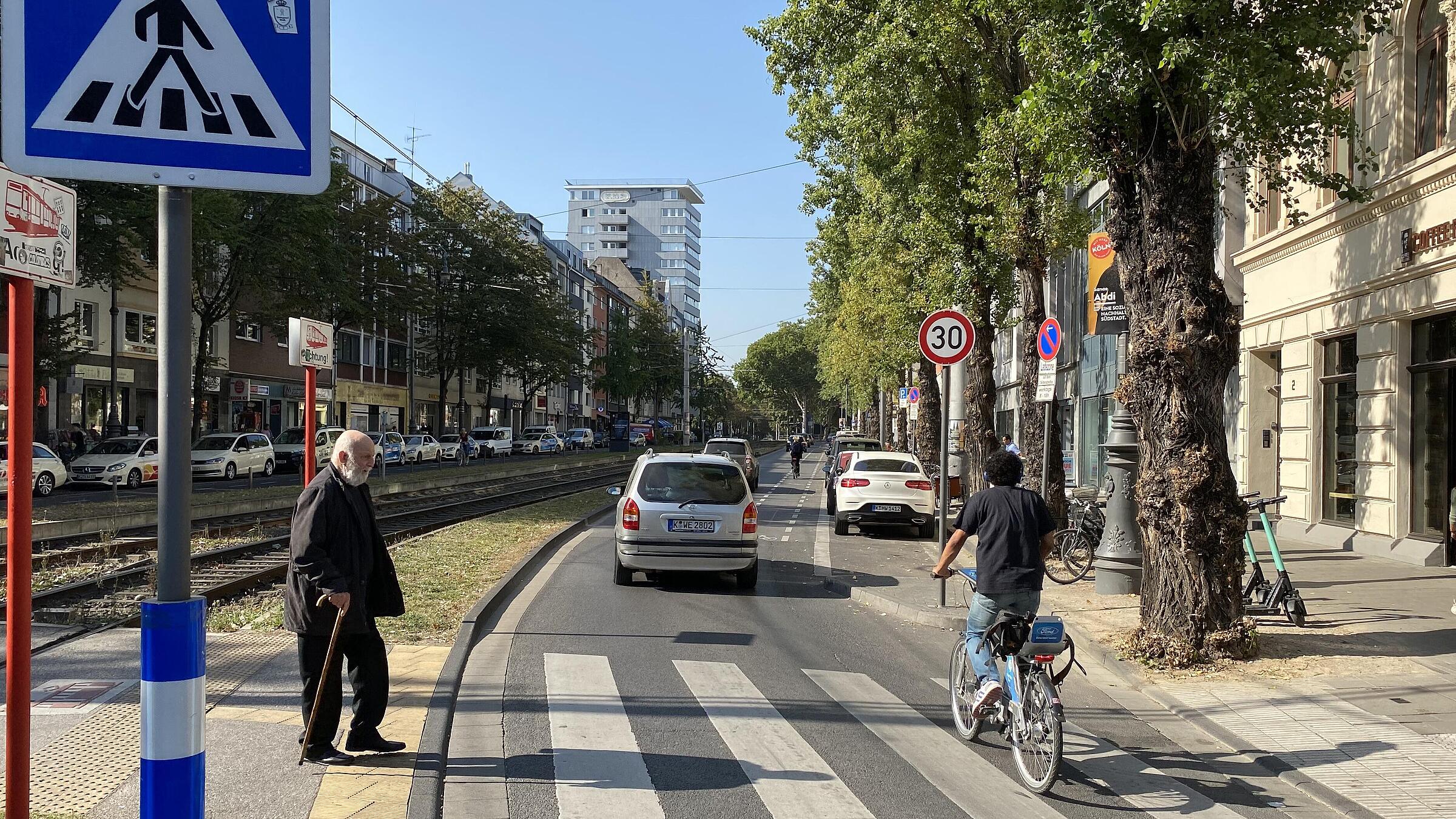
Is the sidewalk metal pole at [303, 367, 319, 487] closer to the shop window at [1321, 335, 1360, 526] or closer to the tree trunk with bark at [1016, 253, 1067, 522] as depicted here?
the tree trunk with bark at [1016, 253, 1067, 522]

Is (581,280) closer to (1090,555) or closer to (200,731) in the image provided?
(1090,555)

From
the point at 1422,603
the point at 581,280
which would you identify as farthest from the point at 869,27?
the point at 581,280

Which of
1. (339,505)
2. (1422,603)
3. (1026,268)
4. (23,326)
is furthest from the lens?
(1026,268)

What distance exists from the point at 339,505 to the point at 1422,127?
14.2 metres

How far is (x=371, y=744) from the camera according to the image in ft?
18.3

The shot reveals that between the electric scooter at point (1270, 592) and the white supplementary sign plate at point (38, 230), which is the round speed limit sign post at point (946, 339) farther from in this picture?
the white supplementary sign plate at point (38, 230)

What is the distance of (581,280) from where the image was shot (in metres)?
108

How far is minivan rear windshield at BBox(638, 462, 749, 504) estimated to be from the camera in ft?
41.3

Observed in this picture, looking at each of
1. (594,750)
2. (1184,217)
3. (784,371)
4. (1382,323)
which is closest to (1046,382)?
Result: (1184,217)

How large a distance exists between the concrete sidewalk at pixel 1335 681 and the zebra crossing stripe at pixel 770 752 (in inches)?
97.4

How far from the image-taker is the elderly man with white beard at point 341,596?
17.6 ft

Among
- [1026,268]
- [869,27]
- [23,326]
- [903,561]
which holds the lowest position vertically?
[903,561]

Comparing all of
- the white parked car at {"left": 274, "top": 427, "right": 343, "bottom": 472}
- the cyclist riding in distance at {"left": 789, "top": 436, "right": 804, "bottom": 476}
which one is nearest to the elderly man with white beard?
the white parked car at {"left": 274, "top": 427, "right": 343, "bottom": 472}

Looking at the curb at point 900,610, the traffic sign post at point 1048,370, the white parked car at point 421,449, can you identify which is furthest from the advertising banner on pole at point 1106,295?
the white parked car at point 421,449
